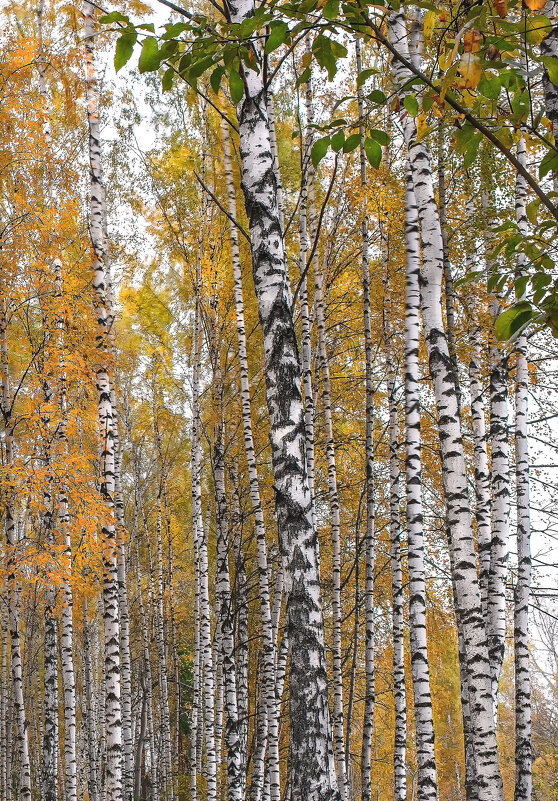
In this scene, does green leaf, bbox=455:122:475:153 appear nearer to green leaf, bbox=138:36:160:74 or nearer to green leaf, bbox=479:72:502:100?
green leaf, bbox=479:72:502:100

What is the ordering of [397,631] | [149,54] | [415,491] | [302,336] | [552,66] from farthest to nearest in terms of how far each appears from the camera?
[397,631] → [302,336] → [415,491] → [149,54] → [552,66]

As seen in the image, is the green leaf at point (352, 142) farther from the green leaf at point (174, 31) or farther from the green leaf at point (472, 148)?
the green leaf at point (174, 31)

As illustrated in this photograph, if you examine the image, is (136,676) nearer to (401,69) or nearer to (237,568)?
(237,568)

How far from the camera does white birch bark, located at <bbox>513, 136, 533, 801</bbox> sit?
6586mm

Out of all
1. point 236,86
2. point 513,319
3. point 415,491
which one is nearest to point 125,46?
point 236,86

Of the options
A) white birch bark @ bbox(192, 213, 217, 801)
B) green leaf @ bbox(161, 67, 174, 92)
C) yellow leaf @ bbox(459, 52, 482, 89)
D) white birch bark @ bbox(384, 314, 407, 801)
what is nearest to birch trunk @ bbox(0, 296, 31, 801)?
white birch bark @ bbox(192, 213, 217, 801)

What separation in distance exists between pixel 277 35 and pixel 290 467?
2207 mm

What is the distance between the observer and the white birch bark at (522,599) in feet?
21.6

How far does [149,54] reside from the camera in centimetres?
134

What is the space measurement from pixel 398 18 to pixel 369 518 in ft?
19.9

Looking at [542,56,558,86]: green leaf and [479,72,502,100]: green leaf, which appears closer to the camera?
[542,56,558,86]: green leaf

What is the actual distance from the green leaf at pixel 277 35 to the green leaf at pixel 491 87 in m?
0.41

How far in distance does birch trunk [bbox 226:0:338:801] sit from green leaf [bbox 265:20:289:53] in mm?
1979

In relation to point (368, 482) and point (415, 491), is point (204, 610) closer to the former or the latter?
point (368, 482)
